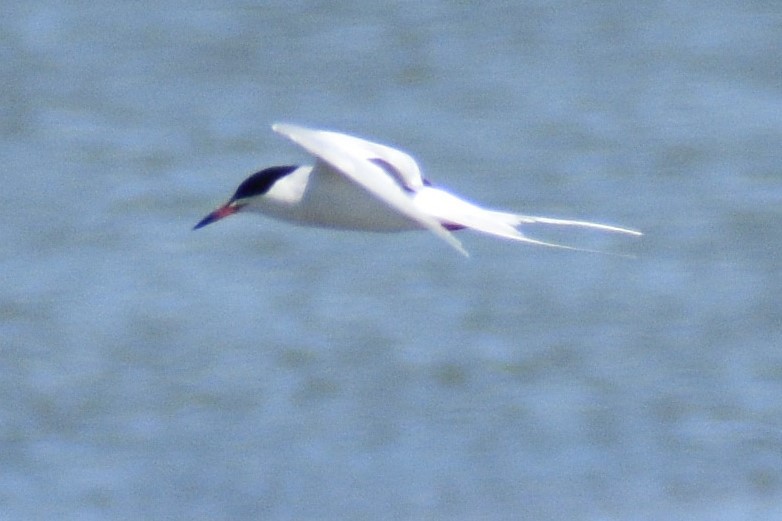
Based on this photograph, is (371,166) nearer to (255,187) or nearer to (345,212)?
(345,212)

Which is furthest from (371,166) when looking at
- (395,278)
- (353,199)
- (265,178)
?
(395,278)

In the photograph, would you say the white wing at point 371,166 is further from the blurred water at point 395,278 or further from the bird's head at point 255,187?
the blurred water at point 395,278

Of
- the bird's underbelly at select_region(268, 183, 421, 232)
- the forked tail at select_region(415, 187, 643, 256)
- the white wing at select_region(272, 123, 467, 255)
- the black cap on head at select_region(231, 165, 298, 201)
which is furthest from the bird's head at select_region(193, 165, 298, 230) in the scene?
the forked tail at select_region(415, 187, 643, 256)

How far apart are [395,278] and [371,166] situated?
4493 mm

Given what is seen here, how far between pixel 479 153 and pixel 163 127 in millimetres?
1877

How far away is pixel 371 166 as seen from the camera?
607 cm

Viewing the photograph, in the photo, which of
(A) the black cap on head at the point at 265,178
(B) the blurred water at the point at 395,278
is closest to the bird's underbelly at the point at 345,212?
(A) the black cap on head at the point at 265,178

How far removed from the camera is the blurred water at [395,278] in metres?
9.48

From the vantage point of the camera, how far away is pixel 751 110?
12.3 metres

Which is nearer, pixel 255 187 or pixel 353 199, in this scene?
pixel 353 199

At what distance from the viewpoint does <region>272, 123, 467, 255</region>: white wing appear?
17.9 ft

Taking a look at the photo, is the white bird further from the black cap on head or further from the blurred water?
the blurred water

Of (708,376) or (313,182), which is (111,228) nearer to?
(708,376)

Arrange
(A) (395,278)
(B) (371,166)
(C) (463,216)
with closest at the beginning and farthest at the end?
(B) (371,166) → (C) (463,216) → (A) (395,278)
